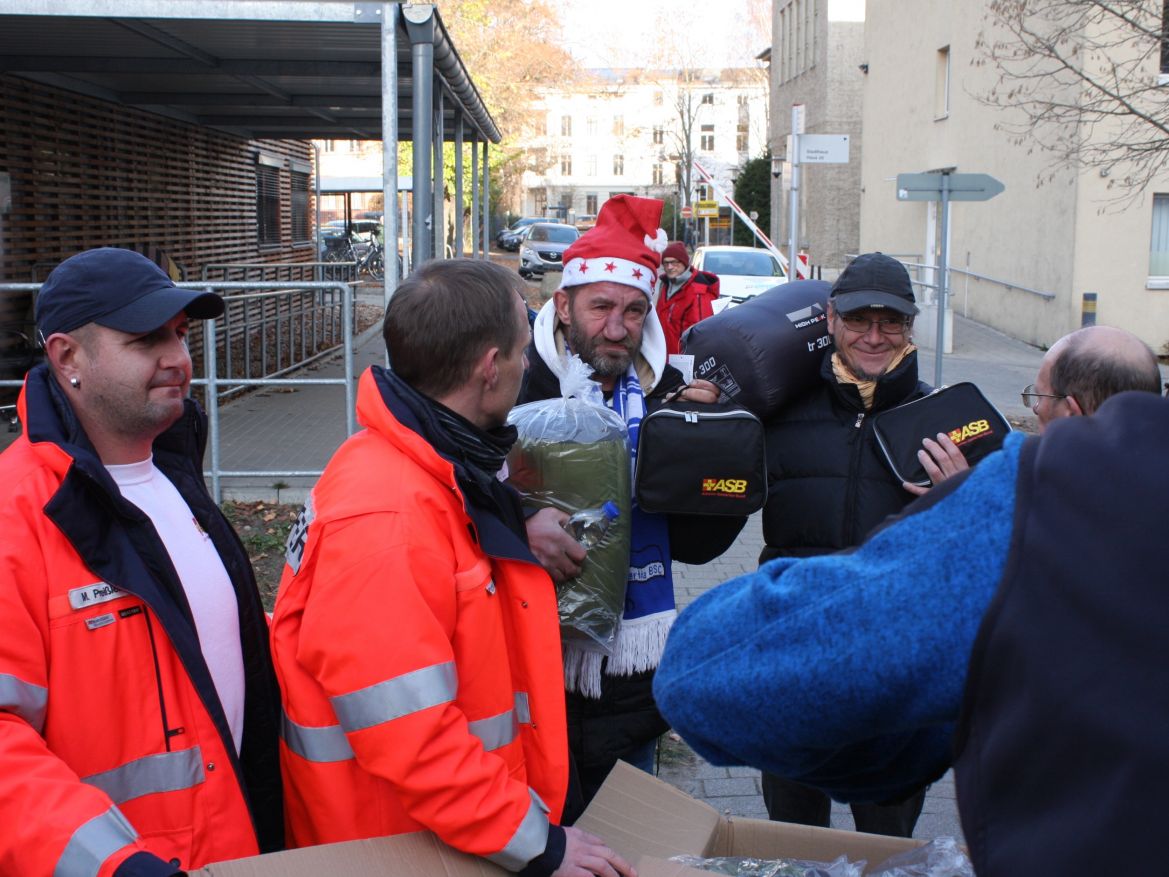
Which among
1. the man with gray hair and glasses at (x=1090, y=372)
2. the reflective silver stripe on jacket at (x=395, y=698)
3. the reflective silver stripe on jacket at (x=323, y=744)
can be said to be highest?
the man with gray hair and glasses at (x=1090, y=372)

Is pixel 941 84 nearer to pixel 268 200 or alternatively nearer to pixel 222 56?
pixel 268 200

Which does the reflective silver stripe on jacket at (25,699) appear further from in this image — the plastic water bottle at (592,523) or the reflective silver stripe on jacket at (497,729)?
the plastic water bottle at (592,523)

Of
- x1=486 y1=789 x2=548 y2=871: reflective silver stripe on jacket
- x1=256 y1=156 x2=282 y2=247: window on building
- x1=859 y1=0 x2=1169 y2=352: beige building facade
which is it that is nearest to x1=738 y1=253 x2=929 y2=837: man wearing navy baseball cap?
x1=486 y1=789 x2=548 y2=871: reflective silver stripe on jacket

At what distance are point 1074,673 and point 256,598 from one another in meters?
1.79

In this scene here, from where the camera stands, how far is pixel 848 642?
102 cm

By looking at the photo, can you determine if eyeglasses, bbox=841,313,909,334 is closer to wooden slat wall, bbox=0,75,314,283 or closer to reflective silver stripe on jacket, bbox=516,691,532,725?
reflective silver stripe on jacket, bbox=516,691,532,725

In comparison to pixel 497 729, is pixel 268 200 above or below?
above

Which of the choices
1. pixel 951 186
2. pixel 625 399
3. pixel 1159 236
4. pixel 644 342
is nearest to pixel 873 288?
pixel 644 342

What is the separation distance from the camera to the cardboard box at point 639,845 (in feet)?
5.55

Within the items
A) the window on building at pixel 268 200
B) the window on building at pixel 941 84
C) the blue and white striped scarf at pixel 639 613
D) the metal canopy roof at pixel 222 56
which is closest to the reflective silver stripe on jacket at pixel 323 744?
the blue and white striped scarf at pixel 639 613

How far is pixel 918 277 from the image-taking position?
23328 millimetres

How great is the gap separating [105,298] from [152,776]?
0.90 m

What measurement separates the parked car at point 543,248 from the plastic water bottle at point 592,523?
101 feet

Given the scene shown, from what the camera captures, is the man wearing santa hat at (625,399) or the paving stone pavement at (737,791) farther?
the paving stone pavement at (737,791)
